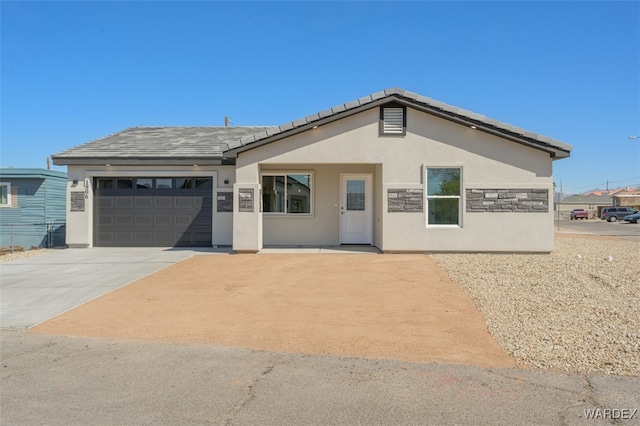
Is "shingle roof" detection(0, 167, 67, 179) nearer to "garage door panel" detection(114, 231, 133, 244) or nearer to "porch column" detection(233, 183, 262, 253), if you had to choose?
"garage door panel" detection(114, 231, 133, 244)

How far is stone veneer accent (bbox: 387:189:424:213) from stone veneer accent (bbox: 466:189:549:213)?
4.69 feet

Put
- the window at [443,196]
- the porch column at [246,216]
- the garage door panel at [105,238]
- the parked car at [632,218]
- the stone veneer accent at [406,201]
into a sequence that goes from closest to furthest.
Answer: the stone veneer accent at [406,201] < the window at [443,196] < the porch column at [246,216] < the garage door panel at [105,238] < the parked car at [632,218]

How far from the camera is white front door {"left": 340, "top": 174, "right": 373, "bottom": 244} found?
14.1m

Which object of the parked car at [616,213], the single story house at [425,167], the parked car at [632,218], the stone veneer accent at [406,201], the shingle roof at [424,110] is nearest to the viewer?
the shingle roof at [424,110]

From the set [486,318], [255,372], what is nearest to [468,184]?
[486,318]

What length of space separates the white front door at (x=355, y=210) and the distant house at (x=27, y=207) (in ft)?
45.0

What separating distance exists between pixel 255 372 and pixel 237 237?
8.27 m

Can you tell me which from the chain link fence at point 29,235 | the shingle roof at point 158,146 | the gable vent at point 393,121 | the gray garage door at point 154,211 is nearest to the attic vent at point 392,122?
the gable vent at point 393,121

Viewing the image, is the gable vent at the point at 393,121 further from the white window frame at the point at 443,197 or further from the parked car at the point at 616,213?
the parked car at the point at 616,213

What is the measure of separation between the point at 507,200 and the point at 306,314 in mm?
8127

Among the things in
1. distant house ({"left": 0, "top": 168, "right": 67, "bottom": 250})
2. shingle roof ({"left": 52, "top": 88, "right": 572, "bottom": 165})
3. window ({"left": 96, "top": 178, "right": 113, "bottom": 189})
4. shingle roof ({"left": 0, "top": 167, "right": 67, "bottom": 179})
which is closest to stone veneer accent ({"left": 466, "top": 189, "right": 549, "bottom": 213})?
shingle roof ({"left": 52, "top": 88, "right": 572, "bottom": 165})

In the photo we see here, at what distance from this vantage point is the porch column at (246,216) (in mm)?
12281

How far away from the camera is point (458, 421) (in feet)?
10.8

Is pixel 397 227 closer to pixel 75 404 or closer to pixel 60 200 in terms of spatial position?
pixel 75 404
